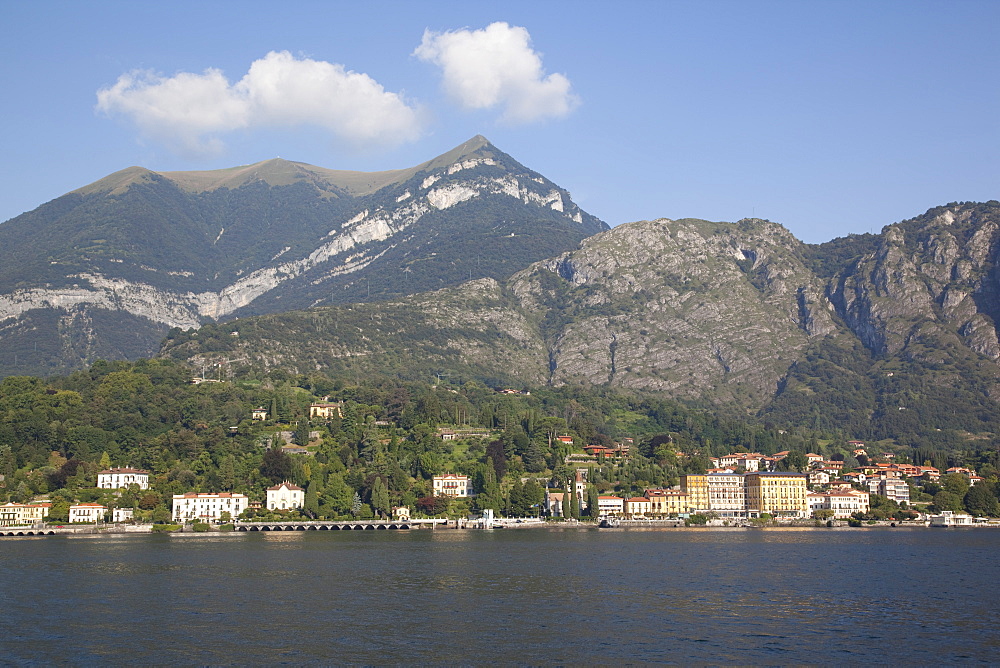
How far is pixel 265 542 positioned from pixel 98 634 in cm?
6912

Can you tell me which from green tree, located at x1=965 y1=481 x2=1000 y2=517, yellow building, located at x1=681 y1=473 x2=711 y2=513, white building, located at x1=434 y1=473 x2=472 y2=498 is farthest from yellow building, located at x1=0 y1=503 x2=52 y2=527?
green tree, located at x1=965 y1=481 x2=1000 y2=517

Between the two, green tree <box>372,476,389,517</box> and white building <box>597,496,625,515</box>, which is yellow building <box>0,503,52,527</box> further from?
white building <box>597,496,625,515</box>

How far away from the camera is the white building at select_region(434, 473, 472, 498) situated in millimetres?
172625

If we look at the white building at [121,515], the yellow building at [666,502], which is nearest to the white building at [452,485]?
the yellow building at [666,502]

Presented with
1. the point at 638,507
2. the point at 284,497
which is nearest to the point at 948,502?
the point at 638,507

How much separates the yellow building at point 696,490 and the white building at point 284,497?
6335cm

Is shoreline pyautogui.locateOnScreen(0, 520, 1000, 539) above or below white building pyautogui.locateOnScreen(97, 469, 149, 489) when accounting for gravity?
below

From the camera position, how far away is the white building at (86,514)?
15462 centimetres

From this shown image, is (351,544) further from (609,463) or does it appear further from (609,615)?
(609,463)

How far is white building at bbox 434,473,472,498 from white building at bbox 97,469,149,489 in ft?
142

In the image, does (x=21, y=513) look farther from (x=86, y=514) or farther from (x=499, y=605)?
(x=499, y=605)

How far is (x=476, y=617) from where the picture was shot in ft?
205

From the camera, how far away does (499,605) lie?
2640 inches

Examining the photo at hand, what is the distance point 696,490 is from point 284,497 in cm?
6844
